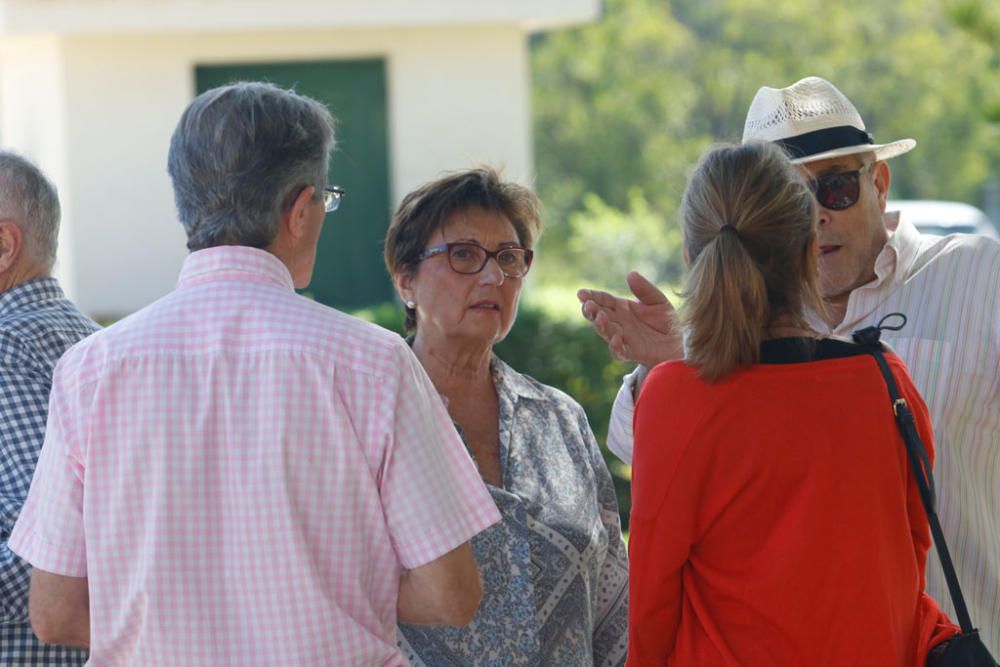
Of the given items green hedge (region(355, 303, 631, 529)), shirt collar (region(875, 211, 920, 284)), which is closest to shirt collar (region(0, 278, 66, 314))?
shirt collar (region(875, 211, 920, 284))

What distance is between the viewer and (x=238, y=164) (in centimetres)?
230

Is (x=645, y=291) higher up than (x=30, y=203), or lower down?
lower down

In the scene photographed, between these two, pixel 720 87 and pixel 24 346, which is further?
pixel 720 87

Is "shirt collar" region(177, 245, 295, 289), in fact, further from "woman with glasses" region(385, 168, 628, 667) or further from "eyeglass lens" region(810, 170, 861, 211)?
"eyeglass lens" region(810, 170, 861, 211)

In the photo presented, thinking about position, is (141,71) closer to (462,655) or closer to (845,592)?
(462,655)

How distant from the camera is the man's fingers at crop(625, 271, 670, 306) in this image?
3.04m

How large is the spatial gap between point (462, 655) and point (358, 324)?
1061 mm

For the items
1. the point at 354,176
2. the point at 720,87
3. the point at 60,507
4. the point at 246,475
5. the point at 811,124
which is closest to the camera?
the point at 246,475

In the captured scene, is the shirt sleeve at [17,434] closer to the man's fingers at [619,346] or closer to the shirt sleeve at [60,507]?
the shirt sleeve at [60,507]

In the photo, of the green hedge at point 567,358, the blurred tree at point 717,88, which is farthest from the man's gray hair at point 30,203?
the blurred tree at point 717,88

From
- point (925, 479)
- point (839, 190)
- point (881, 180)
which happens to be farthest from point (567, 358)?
point (925, 479)

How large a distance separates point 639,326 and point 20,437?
1389 millimetres

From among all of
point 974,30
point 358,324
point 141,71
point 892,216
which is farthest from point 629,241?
point 358,324

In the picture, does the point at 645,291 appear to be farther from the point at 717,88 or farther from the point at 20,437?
the point at 717,88
